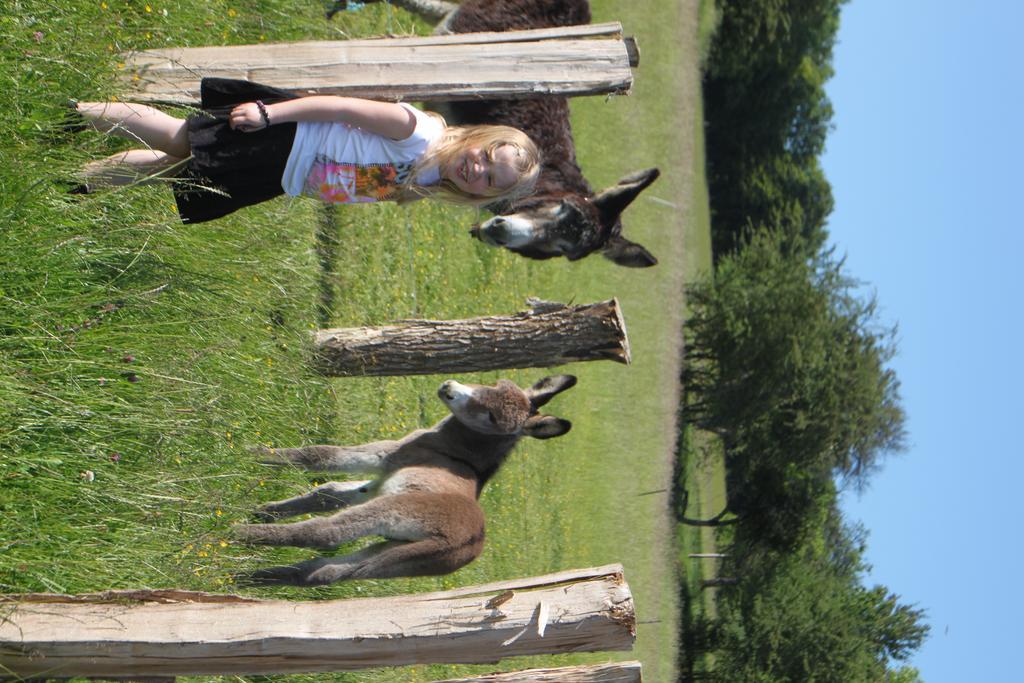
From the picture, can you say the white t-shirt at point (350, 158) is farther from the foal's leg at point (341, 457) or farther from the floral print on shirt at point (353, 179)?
the foal's leg at point (341, 457)

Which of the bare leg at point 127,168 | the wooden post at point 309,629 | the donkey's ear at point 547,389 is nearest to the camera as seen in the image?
the wooden post at point 309,629

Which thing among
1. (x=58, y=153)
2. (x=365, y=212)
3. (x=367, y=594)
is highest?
(x=365, y=212)

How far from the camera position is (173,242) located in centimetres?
585

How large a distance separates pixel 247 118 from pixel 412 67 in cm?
122

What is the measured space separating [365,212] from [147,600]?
7.24 metres

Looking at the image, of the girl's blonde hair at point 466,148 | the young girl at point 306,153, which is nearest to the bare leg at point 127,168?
the young girl at point 306,153

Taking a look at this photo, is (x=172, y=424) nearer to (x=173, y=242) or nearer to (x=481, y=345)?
(x=173, y=242)

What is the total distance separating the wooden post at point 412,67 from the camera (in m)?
5.45

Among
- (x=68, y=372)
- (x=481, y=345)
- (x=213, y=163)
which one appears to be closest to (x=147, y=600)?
(x=68, y=372)

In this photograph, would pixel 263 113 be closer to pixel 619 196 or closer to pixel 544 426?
pixel 544 426

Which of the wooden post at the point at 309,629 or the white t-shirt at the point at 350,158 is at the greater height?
the white t-shirt at the point at 350,158

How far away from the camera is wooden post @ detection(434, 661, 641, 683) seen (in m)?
4.09

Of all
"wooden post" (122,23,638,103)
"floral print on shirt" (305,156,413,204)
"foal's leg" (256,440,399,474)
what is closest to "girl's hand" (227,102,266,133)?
"floral print on shirt" (305,156,413,204)

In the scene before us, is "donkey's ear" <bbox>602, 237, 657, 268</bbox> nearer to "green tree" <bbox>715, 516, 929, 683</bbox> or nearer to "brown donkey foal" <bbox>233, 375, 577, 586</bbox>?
"brown donkey foal" <bbox>233, 375, 577, 586</bbox>
